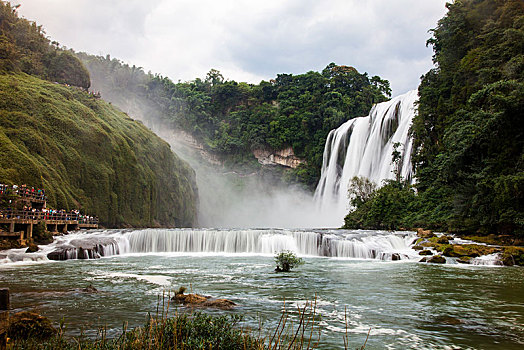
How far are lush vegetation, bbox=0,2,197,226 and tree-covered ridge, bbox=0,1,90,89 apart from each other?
102 mm

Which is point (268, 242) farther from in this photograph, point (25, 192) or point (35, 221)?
point (25, 192)

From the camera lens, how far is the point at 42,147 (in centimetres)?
3195

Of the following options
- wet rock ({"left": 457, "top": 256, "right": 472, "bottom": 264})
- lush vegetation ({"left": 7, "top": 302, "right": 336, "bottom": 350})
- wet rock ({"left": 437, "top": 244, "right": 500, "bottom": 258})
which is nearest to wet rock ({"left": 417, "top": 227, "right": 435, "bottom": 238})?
wet rock ({"left": 437, "top": 244, "right": 500, "bottom": 258})

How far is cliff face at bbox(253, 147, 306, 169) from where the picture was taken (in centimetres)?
6944

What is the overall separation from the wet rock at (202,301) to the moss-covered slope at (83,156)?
21480mm

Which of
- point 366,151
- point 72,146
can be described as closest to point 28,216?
point 72,146

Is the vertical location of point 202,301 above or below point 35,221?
below

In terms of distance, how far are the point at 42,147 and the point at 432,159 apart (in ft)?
110

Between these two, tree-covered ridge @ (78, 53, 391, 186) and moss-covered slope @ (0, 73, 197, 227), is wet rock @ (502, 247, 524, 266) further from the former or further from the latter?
tree-covered ridge @ (78, 53, 391, 186)

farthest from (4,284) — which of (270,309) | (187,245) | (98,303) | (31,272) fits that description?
(187,245)

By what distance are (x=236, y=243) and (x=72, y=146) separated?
770 inches

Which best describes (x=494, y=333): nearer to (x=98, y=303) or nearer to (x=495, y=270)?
(x=98, y=303)

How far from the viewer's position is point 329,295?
10984mm

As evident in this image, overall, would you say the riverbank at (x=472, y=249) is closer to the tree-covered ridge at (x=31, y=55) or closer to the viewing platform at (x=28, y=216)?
the viewing platform at (x=28, y=216)
